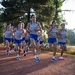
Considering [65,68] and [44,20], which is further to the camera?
[44,20]

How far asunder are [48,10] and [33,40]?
1430 centimetres

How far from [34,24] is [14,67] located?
2.63 meters

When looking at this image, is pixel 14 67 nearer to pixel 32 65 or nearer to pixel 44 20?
pixel 32 65

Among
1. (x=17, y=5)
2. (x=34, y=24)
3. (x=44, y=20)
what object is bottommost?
(x=34, y=24)

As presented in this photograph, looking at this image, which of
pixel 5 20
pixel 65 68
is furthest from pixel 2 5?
pixel 65 68

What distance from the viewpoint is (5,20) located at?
26.0 m

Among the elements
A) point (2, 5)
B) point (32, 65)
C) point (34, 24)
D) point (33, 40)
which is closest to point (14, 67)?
point (32, 65)

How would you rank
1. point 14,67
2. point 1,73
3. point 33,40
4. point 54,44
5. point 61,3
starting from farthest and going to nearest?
1. point 61,3
2. point 54,44
3. point 33,40
4. point 14,67
5. point 1,73

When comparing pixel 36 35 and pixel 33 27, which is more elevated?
pixel 33 27

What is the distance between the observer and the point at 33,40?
11.3 metres

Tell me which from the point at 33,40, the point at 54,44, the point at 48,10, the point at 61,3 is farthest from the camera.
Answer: the point at 61,3

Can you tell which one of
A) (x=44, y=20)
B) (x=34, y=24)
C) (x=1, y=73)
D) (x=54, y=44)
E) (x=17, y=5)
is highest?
(x=17, y=5)

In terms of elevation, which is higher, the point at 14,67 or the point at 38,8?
the point at 38,8

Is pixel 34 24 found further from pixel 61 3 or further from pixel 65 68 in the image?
pixel 61 3
